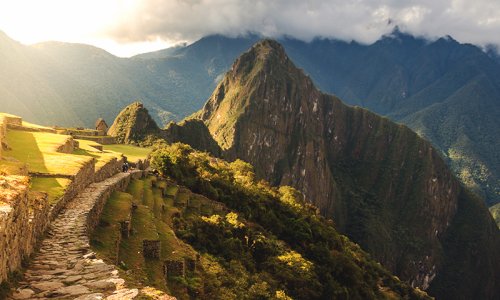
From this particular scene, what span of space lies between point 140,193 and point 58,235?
659 inches

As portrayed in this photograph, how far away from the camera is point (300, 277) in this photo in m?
34.9

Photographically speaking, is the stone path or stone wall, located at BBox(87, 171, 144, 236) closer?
the stone path

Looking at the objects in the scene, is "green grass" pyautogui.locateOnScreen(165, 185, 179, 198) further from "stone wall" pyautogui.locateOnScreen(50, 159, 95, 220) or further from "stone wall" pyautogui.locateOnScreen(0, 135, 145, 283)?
"stone wall" pyautogui.locateOnScreen(0, 135, 145, 283)

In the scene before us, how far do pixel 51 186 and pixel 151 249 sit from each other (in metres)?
5.10

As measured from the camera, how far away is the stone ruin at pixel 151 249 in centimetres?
1636

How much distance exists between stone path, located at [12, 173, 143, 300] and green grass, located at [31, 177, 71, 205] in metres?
1.93

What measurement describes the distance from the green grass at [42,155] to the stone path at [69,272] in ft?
21.6

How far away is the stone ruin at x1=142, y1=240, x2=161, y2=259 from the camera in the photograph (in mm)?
16359

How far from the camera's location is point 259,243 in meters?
35.5

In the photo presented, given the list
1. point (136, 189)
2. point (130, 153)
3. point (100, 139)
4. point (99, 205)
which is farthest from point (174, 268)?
point (100, 139)

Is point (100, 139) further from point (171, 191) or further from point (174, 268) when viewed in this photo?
point (174, 268)

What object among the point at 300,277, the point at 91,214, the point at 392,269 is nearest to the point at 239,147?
the point at 392,269

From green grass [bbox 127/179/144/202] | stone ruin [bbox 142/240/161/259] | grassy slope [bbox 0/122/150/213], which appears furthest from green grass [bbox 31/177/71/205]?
green grass [bbox 127/179/144/202]

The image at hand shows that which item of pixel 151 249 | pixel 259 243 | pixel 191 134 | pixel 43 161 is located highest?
pixel 191 134
